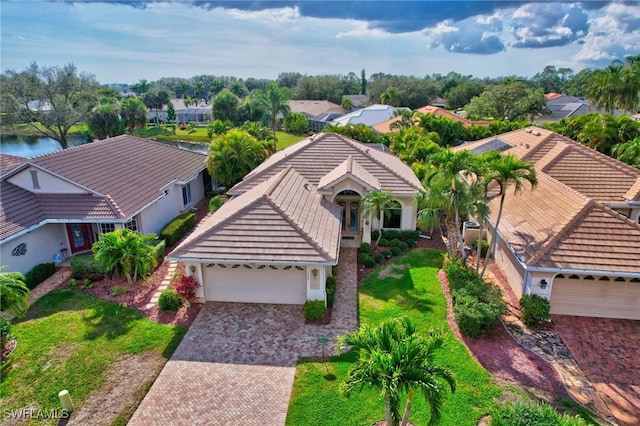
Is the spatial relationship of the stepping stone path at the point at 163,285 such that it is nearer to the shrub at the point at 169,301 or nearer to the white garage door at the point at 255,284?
the shrub at the point at 169,301

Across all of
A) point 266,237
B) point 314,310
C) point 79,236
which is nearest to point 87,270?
point 79,236

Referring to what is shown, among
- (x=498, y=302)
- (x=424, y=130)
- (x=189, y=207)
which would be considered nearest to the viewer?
(x=498, y=302)

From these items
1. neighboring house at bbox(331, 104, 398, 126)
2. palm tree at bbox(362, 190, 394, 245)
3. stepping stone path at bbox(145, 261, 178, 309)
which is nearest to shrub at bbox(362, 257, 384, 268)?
palm tree at bbox(362, 190, 394, 245)

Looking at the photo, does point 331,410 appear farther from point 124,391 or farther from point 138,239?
point 138,239

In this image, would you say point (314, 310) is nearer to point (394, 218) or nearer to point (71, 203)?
point (394, 218)

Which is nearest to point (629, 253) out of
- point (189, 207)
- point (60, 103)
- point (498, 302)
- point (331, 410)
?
point (498, 302)

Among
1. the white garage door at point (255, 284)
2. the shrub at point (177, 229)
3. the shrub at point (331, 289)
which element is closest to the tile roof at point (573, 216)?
the shrub at point (331, 289)

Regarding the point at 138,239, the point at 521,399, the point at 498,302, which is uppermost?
the point at 138,239
